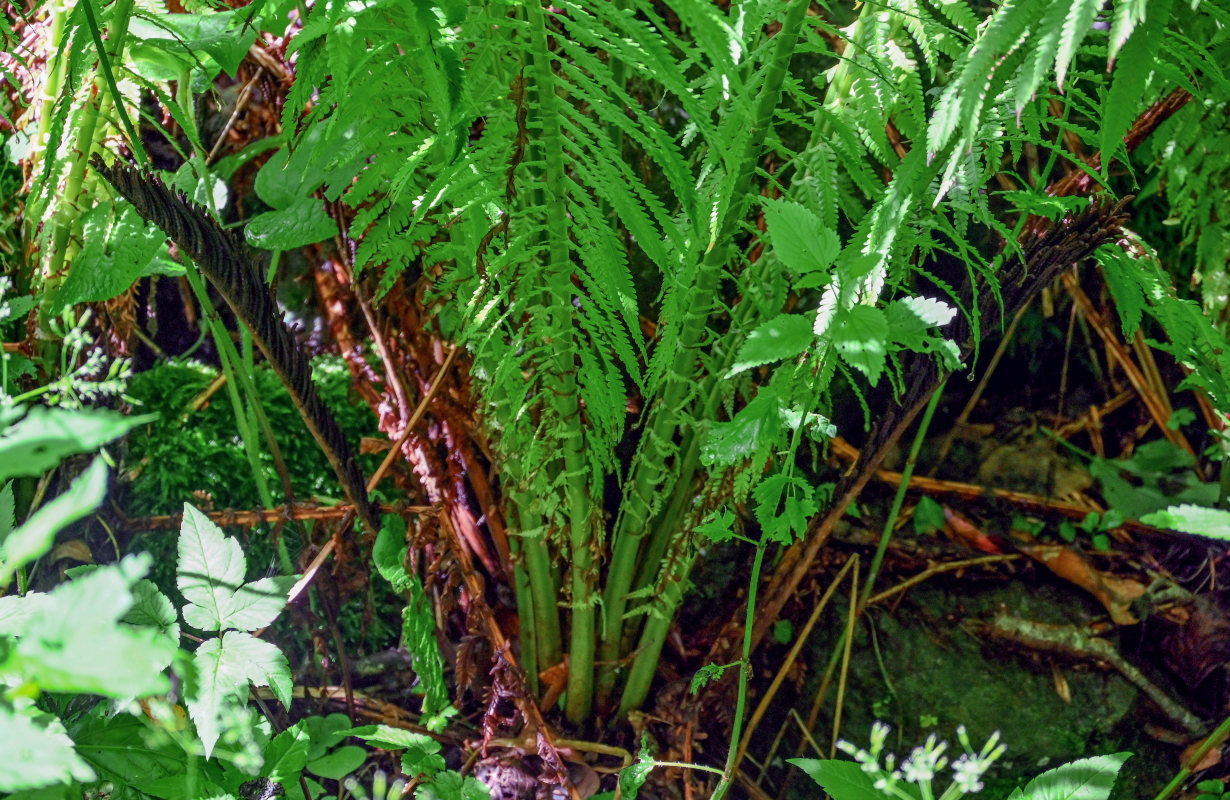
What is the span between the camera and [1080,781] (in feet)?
2.79

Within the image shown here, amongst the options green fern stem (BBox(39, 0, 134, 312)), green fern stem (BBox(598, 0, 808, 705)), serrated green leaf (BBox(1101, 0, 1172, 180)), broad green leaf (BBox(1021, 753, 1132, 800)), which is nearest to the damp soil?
green fern stem (BBox(598, 0, 808, 705))

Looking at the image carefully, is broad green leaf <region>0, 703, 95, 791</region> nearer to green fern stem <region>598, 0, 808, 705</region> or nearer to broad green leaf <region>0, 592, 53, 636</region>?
broad green leaf <region>0, 592, 53, 636</region>

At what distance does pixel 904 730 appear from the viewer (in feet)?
4.22

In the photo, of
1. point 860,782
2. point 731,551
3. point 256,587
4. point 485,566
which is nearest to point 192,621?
point 256,587

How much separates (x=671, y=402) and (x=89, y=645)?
2.35 feet

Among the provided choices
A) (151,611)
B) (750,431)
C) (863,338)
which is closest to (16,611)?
(151,611)

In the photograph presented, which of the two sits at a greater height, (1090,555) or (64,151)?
(64,151)

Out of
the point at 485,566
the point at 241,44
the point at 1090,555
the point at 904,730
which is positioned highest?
the point at 241,44

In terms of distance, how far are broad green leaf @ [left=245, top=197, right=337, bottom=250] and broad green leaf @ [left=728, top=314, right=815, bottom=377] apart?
0.59m

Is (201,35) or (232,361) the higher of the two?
(201,35)

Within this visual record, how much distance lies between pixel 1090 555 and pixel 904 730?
477mm

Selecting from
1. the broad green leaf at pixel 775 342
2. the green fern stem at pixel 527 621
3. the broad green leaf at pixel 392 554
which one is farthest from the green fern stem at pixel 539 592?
the broad green leaf at pixel 775 342

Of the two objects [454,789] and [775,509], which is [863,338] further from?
[454,789]

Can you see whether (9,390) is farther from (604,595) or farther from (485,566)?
(604,595)
